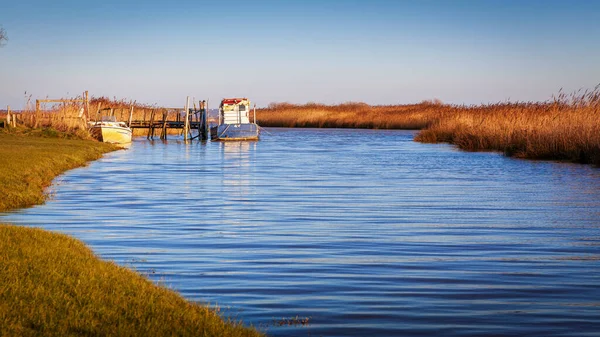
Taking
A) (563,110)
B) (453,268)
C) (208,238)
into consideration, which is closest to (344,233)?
(208,238)

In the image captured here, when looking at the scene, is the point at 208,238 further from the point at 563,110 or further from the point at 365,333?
the point at 563,110

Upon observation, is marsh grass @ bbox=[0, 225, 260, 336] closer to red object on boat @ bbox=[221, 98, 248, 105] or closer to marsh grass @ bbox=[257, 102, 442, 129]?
red object on boat @ bbox=[221, 98, 248, 105]

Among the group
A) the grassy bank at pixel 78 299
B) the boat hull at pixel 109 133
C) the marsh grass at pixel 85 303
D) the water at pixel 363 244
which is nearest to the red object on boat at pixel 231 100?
the boat hull at pixel 109 133

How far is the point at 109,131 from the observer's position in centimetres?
5381

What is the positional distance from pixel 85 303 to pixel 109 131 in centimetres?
4697

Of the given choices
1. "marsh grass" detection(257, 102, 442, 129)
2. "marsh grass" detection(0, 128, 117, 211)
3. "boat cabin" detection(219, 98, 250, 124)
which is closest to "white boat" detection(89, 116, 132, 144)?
"marsh grass" detection(0, 128, 117, 211)

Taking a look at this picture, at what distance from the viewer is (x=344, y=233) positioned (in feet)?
52.1

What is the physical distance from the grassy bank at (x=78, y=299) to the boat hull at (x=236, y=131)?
171 ft

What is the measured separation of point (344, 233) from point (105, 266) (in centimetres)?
657

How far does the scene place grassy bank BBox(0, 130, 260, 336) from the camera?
7.32 metres

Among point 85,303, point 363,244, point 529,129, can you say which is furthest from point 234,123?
point 85,303

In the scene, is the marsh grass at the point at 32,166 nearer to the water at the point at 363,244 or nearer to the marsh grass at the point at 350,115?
the water at the point at 363,244

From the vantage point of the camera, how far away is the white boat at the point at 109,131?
53.4m

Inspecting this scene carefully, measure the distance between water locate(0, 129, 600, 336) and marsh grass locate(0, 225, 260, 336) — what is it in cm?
97
